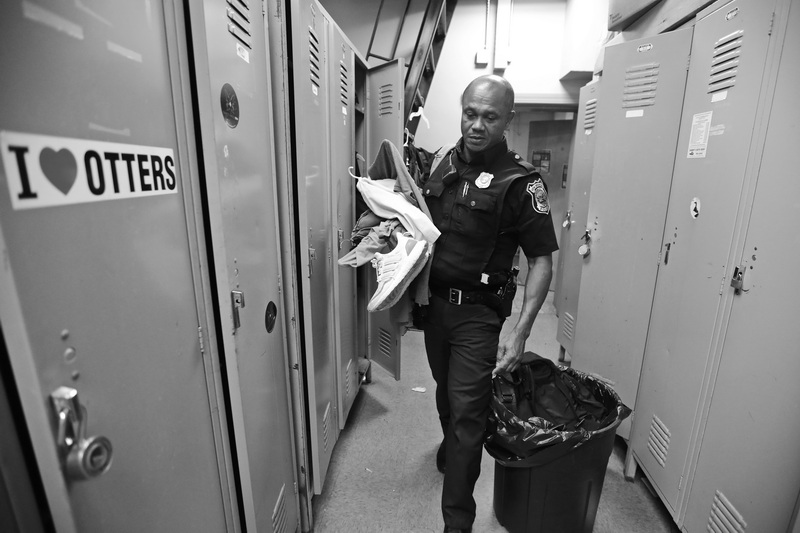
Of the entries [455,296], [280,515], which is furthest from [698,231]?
[280,515]

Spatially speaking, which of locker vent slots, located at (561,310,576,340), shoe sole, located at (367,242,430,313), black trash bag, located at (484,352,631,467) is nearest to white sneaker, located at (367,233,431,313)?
shoe sole, located at (367,242,430,313)

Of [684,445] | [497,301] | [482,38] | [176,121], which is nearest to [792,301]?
[684,445]

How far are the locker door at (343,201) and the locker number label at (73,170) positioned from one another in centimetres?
114

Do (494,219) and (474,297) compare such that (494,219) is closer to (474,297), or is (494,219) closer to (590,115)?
(474,297)

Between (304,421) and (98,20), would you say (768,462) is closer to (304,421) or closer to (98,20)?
(304,421)

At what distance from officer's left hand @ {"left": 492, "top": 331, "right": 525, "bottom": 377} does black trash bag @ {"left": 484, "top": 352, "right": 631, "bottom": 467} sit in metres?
0.12

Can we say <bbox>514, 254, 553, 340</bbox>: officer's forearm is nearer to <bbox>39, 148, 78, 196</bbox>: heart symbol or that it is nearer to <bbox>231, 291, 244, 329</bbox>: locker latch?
<bbox>231, 291, 244, 329</bbox>: locker latch

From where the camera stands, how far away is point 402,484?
1.92 meters

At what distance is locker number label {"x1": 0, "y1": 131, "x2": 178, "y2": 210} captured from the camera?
19.2 inches

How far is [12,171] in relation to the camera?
0.48 m

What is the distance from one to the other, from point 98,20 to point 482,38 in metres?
3.80

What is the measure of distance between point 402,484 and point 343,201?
1.45m

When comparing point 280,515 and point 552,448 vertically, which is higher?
point 552,448

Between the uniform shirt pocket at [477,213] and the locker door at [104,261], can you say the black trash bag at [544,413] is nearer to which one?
the uniform shirt pocket at [477,213]
